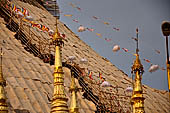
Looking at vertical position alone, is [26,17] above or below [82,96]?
above

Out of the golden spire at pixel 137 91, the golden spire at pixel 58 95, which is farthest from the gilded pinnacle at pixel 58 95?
the golden spire at pixel 137 91

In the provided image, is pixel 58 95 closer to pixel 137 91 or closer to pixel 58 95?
pixel 58 95

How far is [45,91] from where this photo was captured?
22578mm

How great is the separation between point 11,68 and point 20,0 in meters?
16.0

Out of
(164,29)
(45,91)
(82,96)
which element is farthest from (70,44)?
(164,29)

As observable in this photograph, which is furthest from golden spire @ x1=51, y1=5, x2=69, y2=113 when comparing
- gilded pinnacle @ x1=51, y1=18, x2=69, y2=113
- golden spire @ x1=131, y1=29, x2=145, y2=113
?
golden spire @ x1=131, y1=29, x2=145, y2=113

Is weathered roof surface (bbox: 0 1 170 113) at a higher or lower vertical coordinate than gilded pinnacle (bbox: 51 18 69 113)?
higher

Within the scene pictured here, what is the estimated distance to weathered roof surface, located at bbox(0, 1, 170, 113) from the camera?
20906 millimetres

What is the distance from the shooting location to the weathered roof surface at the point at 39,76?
20906 mm

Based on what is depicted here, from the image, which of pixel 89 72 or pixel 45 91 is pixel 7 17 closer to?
pixel 89 72

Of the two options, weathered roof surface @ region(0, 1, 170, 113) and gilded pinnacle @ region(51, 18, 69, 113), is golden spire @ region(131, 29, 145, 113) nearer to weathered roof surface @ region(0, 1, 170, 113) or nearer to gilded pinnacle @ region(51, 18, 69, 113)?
gilded pinnacle @ region(51, 18, 69, 113)

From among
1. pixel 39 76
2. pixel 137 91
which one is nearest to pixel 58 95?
pixel 137 91

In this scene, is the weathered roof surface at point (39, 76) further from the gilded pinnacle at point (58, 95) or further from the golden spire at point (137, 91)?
the golden spire at point (137, 91)

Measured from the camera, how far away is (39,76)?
23750mm
